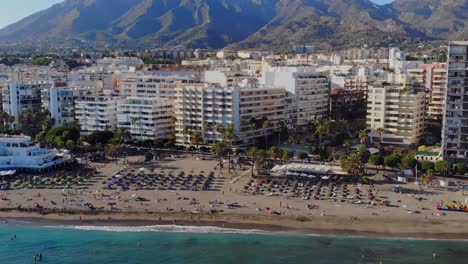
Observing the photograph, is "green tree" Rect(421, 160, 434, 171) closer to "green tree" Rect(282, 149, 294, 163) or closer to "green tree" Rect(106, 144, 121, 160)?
"green tree" Rect(282, 149, 294, 163)

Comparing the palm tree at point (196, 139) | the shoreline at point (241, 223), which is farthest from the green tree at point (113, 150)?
the shoreline at point (241, 223)

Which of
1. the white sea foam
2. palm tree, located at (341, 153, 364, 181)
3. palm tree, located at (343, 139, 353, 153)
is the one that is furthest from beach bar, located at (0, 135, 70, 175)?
palm tree, located at (343, 139, 353, 153)

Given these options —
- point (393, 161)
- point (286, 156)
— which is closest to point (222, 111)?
point (286, 156)

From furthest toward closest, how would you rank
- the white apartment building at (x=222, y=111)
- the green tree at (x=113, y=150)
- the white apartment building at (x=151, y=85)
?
the white apartment building at (x=151, y=85) → the white apartment building at (x=222, y=111) → the green tree at (x=113, y=150)

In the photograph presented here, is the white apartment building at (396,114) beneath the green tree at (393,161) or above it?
above

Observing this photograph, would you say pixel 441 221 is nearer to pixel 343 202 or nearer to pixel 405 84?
pixel 343 202

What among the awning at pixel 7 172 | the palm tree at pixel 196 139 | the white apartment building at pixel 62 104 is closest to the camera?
the awning at pixel 7 172

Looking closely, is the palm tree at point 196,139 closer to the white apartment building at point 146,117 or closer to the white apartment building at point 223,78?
the white apartment building at point 146,117
